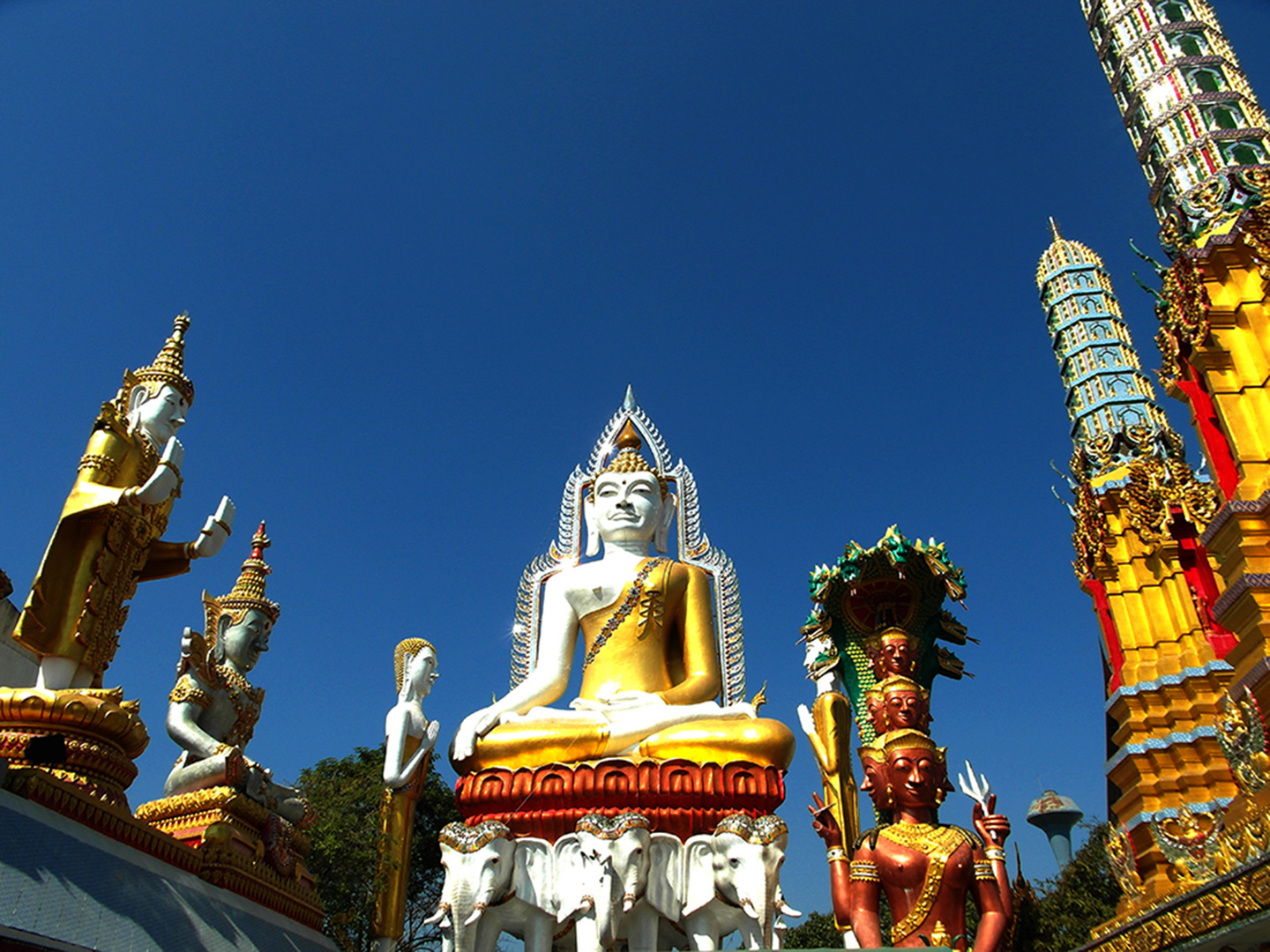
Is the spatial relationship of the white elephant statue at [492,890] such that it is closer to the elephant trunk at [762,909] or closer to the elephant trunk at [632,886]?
the elephant trunk at [632,886]

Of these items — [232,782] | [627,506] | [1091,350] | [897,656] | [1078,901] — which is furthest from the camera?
[1091,350]

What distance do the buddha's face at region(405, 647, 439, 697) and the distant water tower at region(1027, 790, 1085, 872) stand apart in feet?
97.0

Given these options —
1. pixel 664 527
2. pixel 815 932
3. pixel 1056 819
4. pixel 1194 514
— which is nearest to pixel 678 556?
pixel 664 527

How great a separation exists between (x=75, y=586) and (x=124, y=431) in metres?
1.30

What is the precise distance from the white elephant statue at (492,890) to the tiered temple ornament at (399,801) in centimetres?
154

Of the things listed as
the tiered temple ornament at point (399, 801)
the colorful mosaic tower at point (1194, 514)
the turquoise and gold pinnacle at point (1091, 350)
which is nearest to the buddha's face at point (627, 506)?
the tiered temple ornament at point (399, 801)

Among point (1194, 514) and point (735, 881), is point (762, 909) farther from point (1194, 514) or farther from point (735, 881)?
point (1194, 514)

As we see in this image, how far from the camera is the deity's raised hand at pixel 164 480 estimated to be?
675 cm

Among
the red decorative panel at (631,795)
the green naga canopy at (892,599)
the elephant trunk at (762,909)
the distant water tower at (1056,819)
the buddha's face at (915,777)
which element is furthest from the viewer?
the distant water tower at (1056,819)

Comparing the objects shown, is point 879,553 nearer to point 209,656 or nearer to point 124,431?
point 209,656

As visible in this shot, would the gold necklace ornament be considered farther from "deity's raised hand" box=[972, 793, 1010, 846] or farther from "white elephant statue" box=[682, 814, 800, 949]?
"white elephant statue" box=[682, 814, 800, 949]

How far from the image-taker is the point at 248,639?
320 inches

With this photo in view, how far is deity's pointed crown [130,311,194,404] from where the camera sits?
25.0ft

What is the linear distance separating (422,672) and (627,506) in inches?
94.4
